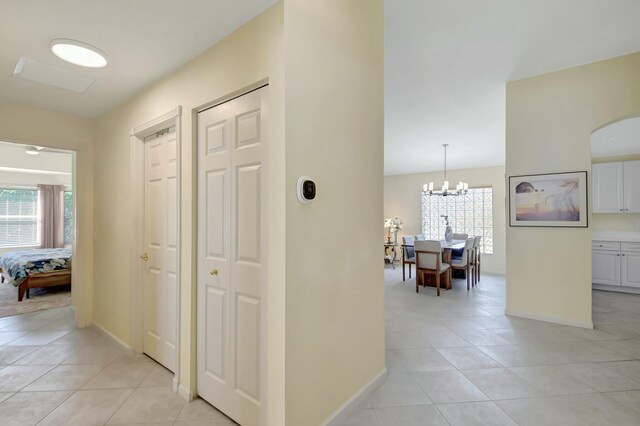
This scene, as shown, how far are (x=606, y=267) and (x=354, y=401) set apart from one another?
5.66m

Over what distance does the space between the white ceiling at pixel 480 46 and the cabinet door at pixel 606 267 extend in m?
3.03

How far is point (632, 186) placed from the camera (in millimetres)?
5188

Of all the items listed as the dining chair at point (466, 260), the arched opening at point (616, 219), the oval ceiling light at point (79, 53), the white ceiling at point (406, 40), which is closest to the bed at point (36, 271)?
the white ceiling at point (406, 40)

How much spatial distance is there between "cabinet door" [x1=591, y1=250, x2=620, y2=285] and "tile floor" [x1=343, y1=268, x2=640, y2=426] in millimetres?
1261

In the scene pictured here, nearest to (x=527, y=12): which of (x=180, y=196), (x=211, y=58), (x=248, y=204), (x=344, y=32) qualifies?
(x=344, y=32)

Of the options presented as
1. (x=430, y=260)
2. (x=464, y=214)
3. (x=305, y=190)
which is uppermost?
(x=305, y=190)

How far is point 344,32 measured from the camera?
182cm

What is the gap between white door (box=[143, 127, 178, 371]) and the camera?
2369 millimetres

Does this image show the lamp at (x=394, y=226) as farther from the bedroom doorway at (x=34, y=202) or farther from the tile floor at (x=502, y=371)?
the bedroom doorway at (x=34, y=202)

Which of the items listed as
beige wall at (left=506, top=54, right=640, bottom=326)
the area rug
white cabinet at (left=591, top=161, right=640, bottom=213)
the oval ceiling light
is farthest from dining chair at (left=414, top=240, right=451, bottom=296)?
the area rug

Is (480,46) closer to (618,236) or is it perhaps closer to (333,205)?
(333,205)

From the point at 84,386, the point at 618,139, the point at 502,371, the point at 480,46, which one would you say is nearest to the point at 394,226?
the point at 618,139

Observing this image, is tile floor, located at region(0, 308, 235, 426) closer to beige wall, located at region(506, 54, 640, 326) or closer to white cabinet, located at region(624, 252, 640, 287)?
beige wall, located at region(506, 54, 640, 326)

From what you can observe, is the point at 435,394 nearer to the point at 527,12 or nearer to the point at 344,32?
the point at 344,32
